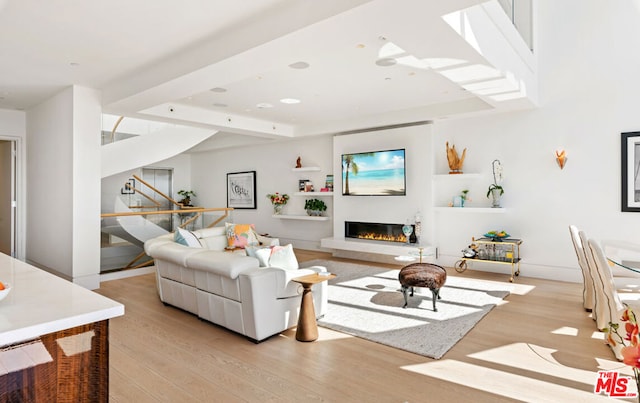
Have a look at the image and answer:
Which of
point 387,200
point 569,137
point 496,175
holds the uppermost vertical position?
point 569,137

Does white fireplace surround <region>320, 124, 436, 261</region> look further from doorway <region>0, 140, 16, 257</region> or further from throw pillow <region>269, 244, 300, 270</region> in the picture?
doorway <region>0, 140, 16, 257</region>

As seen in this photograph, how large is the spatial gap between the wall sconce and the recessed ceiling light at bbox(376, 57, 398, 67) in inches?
120

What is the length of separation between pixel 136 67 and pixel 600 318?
17.9 feet

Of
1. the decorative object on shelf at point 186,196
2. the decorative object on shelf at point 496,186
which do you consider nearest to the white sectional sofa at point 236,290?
the decorative object on shelf at point 496,186

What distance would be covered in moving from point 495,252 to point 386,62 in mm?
3506

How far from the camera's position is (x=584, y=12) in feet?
17.6

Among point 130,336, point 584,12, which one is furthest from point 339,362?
point 584,12

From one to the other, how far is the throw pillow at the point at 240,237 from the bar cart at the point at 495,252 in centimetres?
333

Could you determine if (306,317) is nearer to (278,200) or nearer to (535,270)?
(535,270)

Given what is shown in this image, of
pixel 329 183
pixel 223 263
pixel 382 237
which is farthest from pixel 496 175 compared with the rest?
pixel 223 263

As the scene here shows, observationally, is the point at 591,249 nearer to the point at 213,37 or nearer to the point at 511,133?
the point at 511,133

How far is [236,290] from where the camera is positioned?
3.36 meters

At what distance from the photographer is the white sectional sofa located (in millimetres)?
3279

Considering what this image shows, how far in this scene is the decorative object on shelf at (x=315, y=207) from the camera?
821cm
